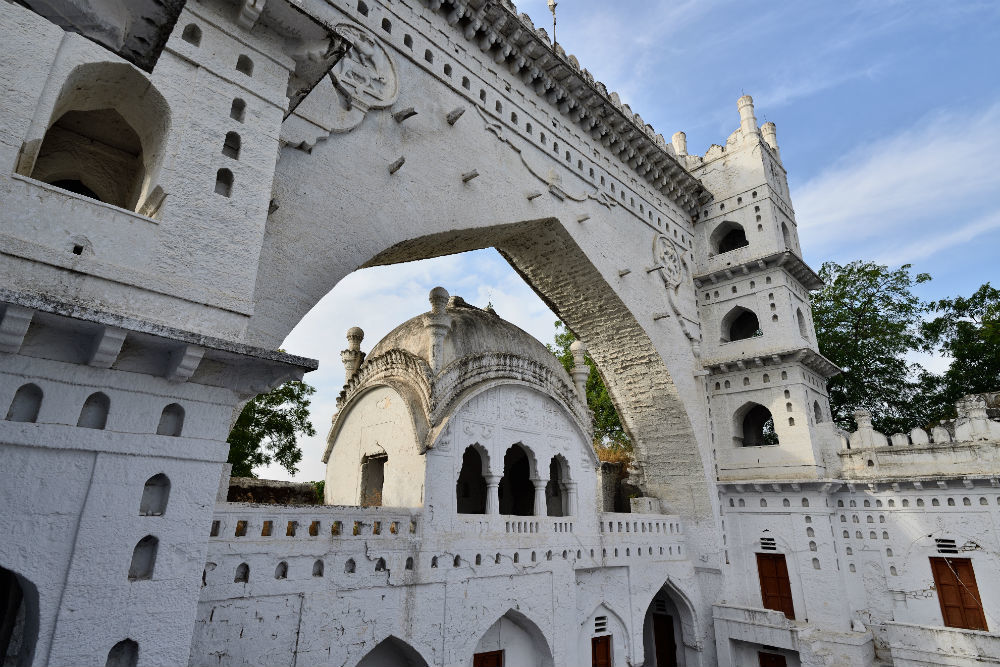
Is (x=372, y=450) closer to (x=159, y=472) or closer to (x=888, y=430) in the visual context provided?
(x=159, y=472)

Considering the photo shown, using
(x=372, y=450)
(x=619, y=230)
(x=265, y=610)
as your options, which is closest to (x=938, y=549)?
Answer: (x=619, y=230)

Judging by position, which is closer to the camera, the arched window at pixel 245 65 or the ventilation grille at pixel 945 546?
the arched window at pixel 245 65

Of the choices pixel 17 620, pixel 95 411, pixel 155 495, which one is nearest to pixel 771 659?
pixel 155 495

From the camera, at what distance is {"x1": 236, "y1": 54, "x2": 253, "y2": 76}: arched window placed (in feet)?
18.0

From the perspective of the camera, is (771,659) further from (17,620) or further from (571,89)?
(17,620)

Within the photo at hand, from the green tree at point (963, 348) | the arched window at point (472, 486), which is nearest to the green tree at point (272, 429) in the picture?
the arched window at point (472, 486)

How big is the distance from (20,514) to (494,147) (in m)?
9.25

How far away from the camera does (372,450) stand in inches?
386

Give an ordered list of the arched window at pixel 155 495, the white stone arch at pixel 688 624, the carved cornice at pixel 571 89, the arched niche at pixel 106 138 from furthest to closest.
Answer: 1. the white stone arch at pixel 688 624
2. the carved cornice at pixel 571 89
3. the arched niche at pixel 106 138
4. the arched window at pixel 155 495

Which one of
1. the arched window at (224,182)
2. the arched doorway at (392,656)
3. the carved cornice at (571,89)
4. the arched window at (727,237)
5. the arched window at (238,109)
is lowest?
the arched doorway at (392,656)

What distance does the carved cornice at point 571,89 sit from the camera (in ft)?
36.5

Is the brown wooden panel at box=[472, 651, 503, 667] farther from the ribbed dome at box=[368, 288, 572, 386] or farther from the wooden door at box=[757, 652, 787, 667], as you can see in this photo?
the wooden door at box=[757, 652, 787, 667]

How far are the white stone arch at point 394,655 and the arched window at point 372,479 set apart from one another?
2378 millimetres

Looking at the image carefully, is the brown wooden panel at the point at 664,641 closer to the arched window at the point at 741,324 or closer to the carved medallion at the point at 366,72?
the arched window at the point at 741,324
